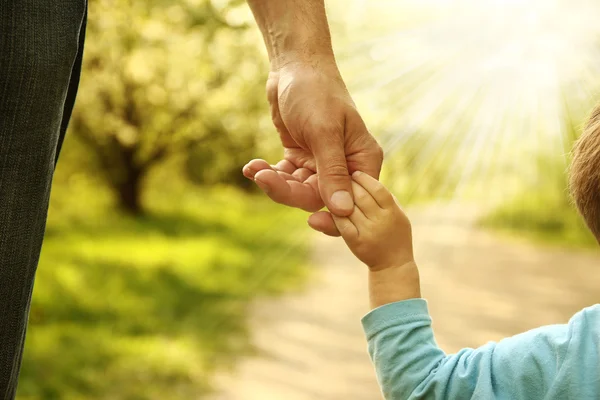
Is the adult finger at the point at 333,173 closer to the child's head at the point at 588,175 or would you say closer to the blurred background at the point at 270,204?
the child's head at the point at 588,175

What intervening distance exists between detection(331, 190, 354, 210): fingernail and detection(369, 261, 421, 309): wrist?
0.12 meters

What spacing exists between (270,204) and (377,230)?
8080 mm

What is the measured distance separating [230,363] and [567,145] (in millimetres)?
5096

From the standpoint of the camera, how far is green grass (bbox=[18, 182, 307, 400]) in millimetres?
3295

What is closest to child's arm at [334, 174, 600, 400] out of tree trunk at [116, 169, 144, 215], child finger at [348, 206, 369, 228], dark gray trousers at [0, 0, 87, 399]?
child finger at [348, 206, 369, 228]

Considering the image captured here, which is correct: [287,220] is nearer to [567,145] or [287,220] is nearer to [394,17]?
[394,17]

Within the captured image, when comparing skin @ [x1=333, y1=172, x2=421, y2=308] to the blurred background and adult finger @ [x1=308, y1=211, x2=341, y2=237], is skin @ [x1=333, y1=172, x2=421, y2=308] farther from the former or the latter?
the blurred background

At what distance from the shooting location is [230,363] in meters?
3.63

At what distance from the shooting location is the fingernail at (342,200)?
1177mm

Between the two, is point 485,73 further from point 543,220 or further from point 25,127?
point 25,127

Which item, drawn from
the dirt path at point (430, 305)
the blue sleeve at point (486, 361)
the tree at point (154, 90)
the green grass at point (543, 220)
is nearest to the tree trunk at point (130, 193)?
the tree at point (154, 90)

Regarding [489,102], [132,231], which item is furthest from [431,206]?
[132,231]

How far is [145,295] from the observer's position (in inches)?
177

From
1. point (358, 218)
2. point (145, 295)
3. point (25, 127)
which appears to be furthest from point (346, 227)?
point (145, 295)
